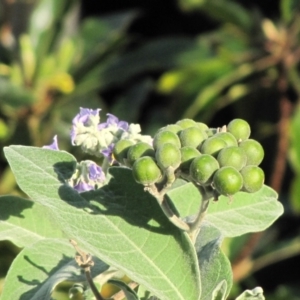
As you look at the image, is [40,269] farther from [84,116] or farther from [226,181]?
[226,181]

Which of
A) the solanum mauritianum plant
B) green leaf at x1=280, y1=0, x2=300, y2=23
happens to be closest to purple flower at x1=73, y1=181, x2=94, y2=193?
the solanum mauritianum plant

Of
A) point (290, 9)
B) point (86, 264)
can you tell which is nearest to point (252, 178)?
point (86, 264)

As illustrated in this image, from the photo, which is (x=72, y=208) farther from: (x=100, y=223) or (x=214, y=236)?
(x=214, y=236)

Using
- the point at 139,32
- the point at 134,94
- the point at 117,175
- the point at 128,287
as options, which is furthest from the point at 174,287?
the point at 139,32

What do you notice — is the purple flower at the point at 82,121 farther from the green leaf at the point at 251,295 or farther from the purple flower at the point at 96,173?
the green leaf at the point at 251,295

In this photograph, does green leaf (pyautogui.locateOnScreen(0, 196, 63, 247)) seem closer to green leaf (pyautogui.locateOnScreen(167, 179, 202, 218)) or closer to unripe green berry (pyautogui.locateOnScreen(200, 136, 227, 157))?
green leaf (pyautogui.locateOnScreen(167, 179, 202, 218))

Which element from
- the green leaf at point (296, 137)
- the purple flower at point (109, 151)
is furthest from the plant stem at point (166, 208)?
the green leaf at point (296, 137)
